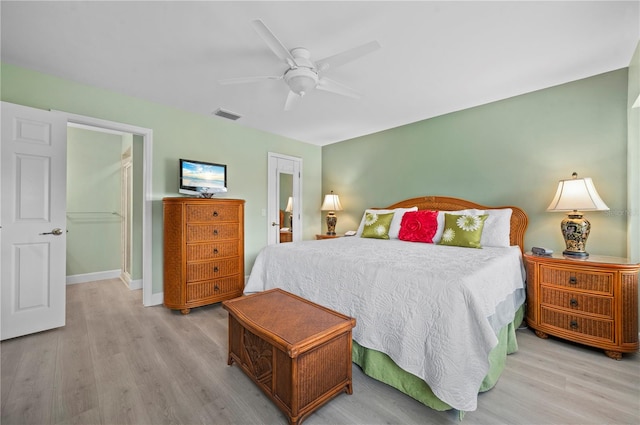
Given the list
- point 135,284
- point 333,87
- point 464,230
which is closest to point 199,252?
point 135,284

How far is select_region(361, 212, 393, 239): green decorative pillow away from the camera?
354cm

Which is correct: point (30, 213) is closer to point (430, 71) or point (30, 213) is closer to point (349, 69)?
point (349, 69)

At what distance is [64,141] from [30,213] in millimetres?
747

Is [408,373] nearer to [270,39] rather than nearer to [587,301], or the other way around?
[587,301]

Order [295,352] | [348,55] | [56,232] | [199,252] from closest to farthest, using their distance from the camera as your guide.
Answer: [295,352] < [348,55] < [56,232] < [199,252]

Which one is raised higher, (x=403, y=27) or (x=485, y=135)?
(x=403, y=27)

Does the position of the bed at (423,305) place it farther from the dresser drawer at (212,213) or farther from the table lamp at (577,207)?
the dresser drawer at (212,213)

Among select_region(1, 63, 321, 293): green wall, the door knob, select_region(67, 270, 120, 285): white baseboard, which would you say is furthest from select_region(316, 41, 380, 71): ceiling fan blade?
select_region(67, 270, 120, 285): white baseboard

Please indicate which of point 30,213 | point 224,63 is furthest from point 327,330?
point 30,213

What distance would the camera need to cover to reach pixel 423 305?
1566 millimetres

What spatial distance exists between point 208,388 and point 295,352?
0.87 m

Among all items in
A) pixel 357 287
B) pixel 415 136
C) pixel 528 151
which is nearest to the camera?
pixel 357 287

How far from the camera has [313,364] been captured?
1.47 m

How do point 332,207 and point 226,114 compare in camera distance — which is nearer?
point 226,114
